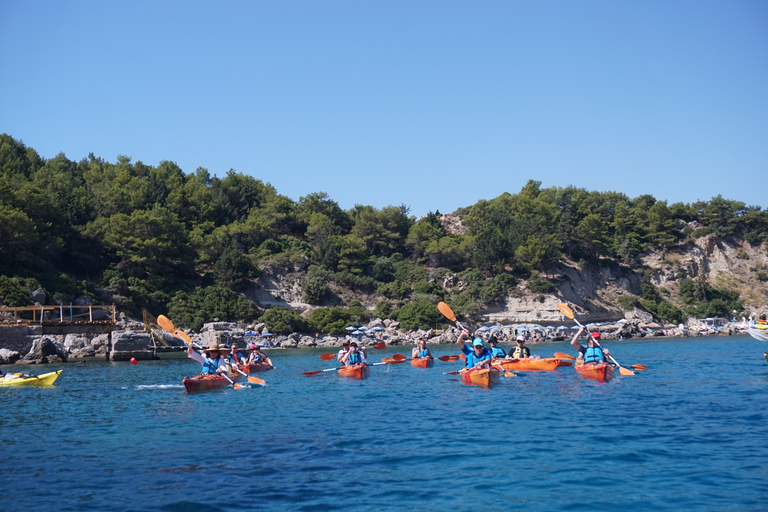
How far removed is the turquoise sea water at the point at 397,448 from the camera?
774 cm

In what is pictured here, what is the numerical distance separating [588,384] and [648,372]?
16.4ft

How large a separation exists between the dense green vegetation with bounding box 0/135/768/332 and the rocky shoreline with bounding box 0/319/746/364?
185cm

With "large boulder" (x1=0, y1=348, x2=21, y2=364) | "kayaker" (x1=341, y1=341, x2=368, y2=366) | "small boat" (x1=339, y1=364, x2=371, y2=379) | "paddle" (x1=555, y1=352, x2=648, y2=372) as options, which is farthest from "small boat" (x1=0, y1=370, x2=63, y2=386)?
"paddle" (x1=555, y1=352, x2=648, y2=372)

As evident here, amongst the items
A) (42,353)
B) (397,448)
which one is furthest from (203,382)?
(42,353)

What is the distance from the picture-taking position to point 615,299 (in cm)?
6494

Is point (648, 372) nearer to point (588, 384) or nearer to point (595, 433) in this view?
point (588, 384)

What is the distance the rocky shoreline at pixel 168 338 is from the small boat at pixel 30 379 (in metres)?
11.7

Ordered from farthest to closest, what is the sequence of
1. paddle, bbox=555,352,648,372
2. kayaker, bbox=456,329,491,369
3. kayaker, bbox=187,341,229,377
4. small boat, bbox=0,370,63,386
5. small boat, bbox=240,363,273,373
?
small boat, bbox=240,363,273,373 → paddle, bbox=555,352,648,372 → small boat, bbox=0,370,63,386 → kayaker, bbox=187,341,229,377 → kayaker, bbox=456,329,491,369

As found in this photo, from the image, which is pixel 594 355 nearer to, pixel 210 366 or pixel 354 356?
pixel 354 356

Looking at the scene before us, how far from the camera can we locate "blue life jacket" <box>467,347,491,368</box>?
1884 cm

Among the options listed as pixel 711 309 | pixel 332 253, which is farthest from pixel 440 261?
pixel 711 309

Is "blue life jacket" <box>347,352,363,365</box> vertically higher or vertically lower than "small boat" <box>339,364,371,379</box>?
higher

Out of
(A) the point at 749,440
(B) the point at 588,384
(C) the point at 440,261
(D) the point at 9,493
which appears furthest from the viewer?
(C) the point at 440,261

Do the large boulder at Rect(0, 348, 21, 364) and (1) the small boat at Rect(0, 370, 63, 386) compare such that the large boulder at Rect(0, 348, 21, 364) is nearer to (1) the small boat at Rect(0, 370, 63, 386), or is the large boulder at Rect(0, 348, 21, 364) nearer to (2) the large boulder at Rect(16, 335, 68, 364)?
(2) the large boulder at Rect(16, 335, 68, 364)
